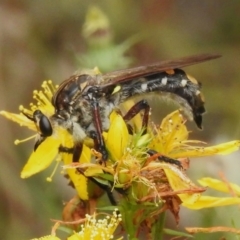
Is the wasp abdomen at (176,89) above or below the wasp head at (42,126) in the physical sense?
above

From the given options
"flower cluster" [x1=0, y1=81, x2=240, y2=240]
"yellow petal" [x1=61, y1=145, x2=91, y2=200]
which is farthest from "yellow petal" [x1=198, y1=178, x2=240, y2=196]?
"yellow petal" [x1=61, y1=145, x2=91, y2=200]

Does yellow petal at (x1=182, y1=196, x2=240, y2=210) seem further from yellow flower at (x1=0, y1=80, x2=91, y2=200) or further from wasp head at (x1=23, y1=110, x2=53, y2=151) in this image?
wasp head at (x1=23, y1=110, x2=53, y2=151)

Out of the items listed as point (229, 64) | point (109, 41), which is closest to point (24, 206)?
point (109, 41)

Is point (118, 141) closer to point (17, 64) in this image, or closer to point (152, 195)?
point (152, 195)

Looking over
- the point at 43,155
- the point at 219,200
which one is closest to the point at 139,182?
the point at 219,200

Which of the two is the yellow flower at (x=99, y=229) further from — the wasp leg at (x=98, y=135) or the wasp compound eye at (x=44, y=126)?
the wasp compound eye at (x=44, y=126)

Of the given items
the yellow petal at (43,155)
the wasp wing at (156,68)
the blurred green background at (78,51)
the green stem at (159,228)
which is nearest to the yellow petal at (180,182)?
the green stem at (159,228)

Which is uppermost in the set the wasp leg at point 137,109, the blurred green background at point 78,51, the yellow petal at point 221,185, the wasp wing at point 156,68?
the blurred green background at point 78,51

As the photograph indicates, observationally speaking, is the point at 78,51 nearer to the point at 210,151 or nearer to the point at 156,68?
the point at 156,68
